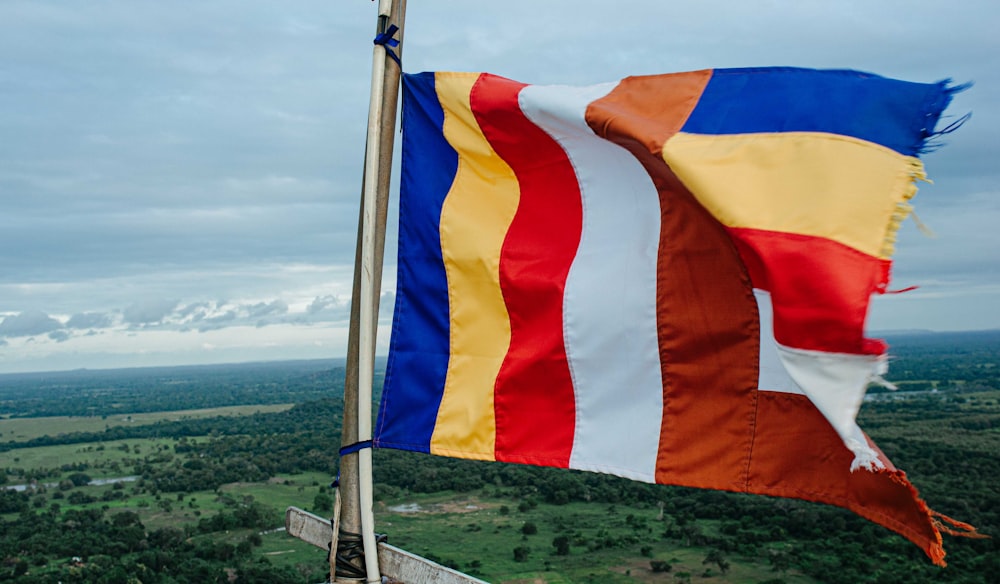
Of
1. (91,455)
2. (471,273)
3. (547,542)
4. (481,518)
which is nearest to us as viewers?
(471,273)

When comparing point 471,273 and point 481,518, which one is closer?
point 471,273

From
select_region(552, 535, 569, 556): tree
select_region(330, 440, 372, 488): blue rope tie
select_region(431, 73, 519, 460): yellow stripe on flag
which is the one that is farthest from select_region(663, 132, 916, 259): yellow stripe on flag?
select_region(552, 535, 569, 556): tree

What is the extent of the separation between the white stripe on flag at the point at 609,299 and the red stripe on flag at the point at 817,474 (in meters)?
0.40

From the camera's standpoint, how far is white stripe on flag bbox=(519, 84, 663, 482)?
125 inches

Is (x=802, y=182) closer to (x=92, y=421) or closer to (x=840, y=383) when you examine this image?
(x=840, y=383)

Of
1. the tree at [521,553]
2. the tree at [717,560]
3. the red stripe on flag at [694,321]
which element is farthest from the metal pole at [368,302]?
the tree at [521,553]

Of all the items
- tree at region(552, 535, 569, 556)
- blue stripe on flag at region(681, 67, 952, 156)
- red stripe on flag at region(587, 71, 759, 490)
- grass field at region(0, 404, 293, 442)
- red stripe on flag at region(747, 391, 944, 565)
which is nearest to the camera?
red stripe on flag at region(747, 391, 944, 565)

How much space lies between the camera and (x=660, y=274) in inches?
124

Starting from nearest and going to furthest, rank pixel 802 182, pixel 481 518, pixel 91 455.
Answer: pixel 802 182, pixel 481 518, pixel 91 455

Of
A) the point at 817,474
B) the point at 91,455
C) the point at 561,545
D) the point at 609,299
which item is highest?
the point at 609,299

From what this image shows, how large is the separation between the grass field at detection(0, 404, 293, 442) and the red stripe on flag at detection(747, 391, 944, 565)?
10585cm

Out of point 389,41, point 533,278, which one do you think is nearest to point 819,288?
point 533,278

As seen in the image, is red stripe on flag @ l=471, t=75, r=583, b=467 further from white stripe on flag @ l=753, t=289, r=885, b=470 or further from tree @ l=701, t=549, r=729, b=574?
tree @ l=701, t=549, r=729, b=574

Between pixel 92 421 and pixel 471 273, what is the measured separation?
119159mm
